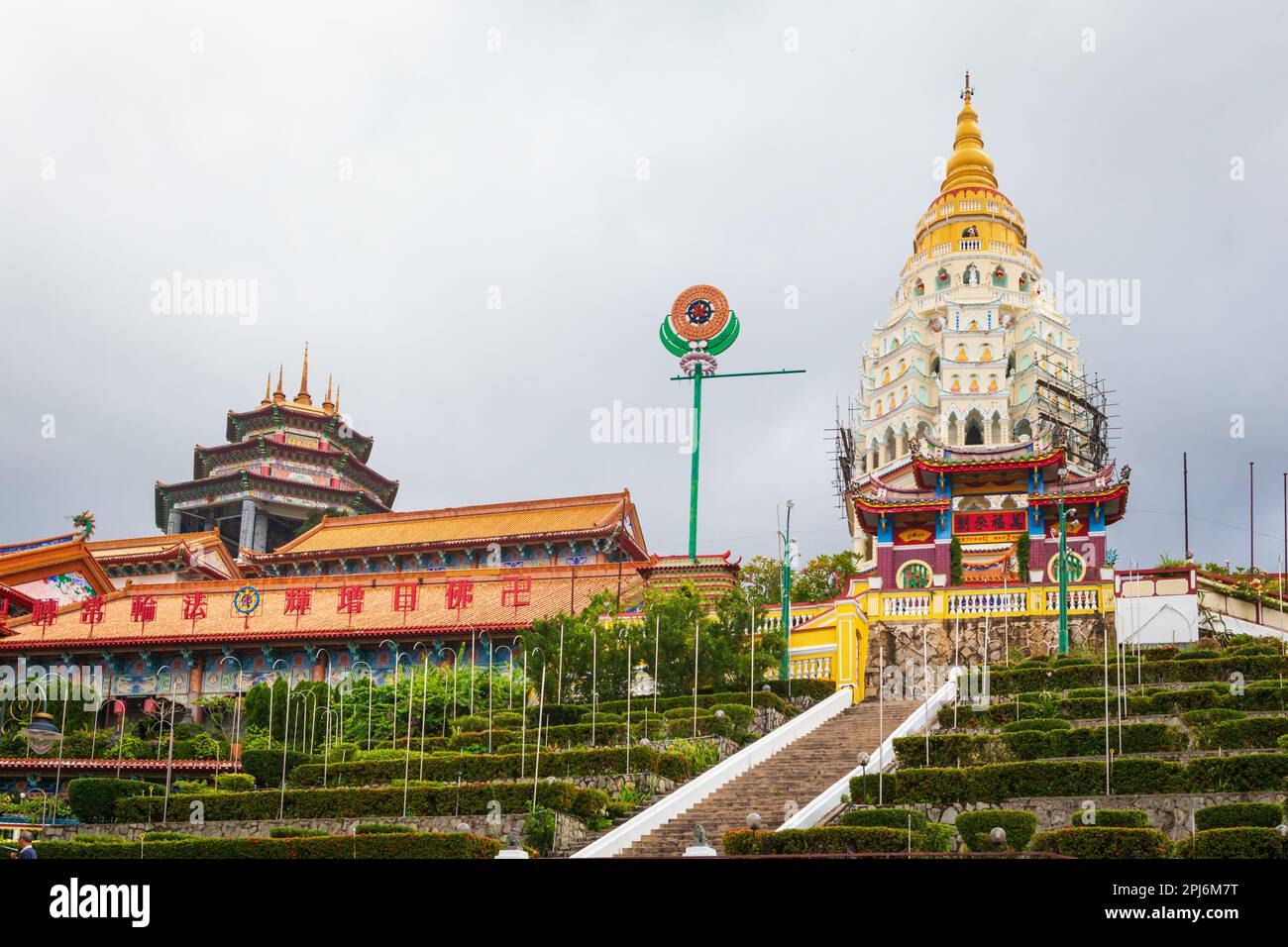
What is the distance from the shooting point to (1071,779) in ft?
74.9

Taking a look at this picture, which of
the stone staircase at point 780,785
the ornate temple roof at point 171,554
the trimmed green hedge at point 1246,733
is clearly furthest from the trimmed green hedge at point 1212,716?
the ornate temple roof at point 171,554

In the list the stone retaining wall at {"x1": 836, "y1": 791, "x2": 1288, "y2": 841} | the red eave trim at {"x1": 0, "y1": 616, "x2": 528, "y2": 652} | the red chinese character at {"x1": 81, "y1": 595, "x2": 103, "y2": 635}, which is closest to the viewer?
the stone retaining wall at {"x1": 836, "y1": 791, "x2": 1288, "y2": 841}

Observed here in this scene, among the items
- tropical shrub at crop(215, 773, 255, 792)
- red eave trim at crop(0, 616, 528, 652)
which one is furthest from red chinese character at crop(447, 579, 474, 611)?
tropical shrub at crop(215, 773, 255, 792)

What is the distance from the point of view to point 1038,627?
127ft

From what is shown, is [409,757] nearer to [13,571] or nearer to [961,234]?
[13,571]

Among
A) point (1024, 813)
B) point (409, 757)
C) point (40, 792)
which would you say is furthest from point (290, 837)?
point (40, 792)

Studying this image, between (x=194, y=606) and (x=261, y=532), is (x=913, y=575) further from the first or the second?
(x=261, y=532)

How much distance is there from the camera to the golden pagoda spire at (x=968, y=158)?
7562 cm

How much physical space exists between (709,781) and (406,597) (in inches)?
899

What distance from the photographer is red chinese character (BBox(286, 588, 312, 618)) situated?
4706 centimetres

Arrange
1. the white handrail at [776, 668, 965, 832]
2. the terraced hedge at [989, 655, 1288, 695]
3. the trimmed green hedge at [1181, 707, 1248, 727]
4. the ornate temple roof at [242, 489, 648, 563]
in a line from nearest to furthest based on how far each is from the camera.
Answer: the white handrail at [776, 668, 965, 832] → the trimmed green hedge at [1181, 707, 1248, 727] → the terraced hedge at [989, 655, 1288, 695] → the ornate temple roof at [242, 489, 648, 563]

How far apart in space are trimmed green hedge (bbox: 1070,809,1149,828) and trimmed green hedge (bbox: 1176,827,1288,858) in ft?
4.87

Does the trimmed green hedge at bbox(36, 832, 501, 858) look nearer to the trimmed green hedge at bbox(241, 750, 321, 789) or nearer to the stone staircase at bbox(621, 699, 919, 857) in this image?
the stone staircase at bbox(621, 699, 919, 857)

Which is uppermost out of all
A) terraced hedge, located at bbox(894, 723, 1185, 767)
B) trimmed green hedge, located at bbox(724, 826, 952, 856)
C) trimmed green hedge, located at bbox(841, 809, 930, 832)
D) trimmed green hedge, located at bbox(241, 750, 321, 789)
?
terraced hedge, located at bbox(894, 723, 1185, 767)
